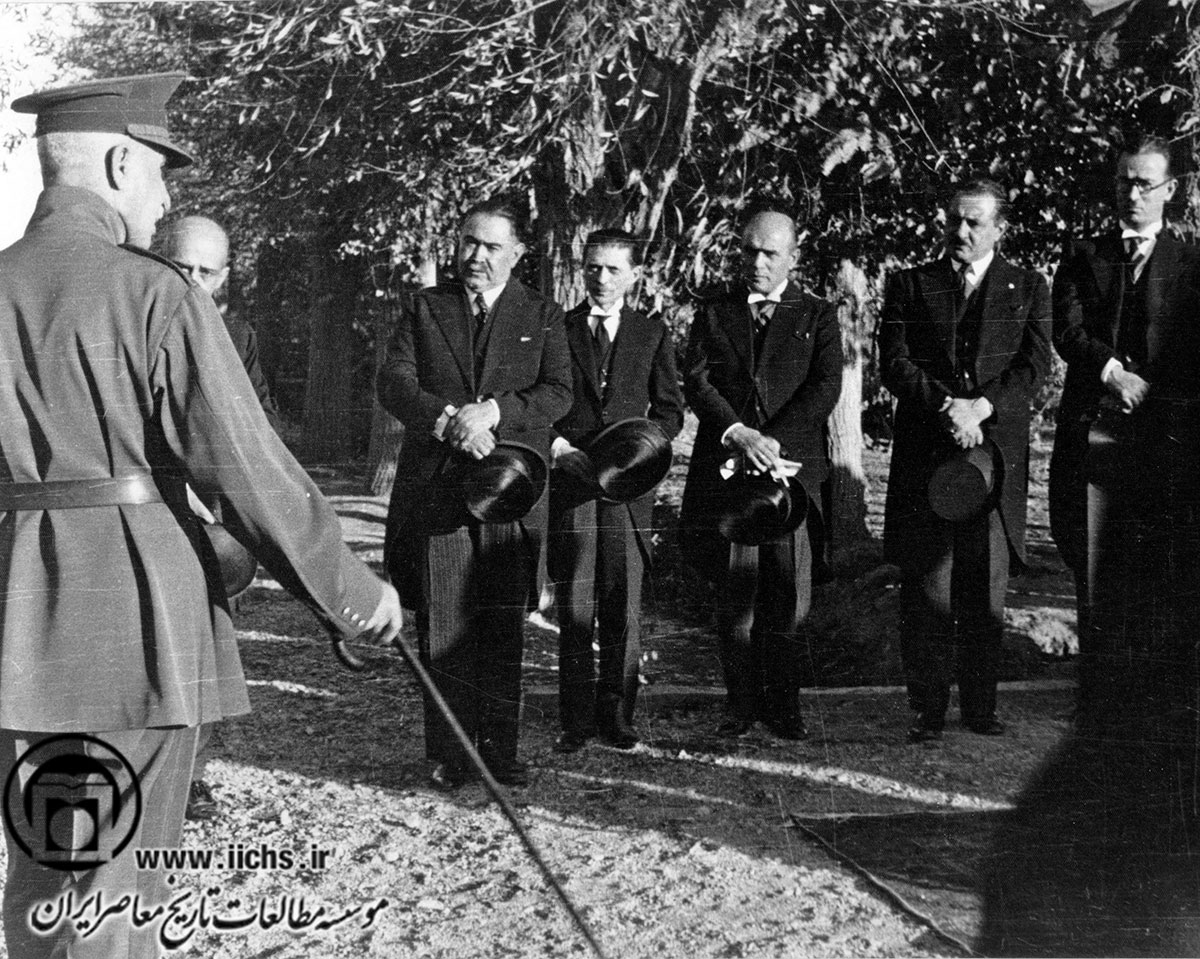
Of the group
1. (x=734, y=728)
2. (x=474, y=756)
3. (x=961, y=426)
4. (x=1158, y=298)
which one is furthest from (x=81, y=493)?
(x=1158, y=298)

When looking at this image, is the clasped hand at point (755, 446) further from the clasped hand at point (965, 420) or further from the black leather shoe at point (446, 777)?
the black leather shoe at point (446, 777)

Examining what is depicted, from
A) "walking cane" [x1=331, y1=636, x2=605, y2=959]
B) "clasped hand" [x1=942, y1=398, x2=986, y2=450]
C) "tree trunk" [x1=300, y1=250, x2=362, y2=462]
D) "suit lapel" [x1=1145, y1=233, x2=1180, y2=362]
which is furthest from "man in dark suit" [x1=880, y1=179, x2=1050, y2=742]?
"tree trunk" [x1=300, y1=250, x2=362, y2=462]

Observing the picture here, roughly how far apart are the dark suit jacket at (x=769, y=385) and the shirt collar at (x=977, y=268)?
0.48 m

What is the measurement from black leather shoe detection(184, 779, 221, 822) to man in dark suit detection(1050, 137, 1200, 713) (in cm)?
300

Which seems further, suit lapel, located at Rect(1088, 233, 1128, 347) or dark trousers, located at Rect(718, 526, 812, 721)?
dark trousers, located at Rect(718, 526, 812, 721)

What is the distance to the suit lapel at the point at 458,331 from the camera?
407 cm

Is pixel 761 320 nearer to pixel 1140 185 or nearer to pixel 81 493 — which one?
pixel 1140 185

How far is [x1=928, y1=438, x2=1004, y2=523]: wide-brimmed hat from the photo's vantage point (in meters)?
4.16

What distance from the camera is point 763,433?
13.9 ft

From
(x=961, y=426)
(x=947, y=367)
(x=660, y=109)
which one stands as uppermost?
(x=660, y=109)

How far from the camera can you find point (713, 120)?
4.09 meters

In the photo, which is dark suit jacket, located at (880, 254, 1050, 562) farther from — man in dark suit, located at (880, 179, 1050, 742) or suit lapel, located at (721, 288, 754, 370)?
suit lapel, located at (721, 288, 754, 370)

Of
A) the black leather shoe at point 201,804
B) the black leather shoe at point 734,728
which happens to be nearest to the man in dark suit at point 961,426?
the black leather shoe at point 734,728

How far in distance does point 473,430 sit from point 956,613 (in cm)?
188
